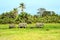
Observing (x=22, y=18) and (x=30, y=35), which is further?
(x=22, y=18)

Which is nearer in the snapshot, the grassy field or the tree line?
the grassy field

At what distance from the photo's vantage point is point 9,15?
2616 inches

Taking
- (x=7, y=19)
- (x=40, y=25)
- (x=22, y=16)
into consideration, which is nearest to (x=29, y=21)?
(x=22, y=16)

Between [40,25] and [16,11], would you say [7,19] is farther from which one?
[40,25]

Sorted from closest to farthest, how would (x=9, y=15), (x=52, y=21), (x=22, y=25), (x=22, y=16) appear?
(x=22, y=25) → (x=22, y=16) → (x=52, y=21) → (x=9, y=15)

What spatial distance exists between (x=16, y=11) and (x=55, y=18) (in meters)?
13.2

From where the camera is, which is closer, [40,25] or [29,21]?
[40,25]

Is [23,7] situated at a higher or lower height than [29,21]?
higher

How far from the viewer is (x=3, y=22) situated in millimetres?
60312

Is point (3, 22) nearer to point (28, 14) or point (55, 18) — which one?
point (28, 14)

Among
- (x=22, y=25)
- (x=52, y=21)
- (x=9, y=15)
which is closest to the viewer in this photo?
(x=22, y=25)

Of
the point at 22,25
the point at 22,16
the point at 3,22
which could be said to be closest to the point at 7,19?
the point at 3,22

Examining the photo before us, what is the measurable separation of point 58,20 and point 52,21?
1883mm

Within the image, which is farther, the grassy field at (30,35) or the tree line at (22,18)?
the tree line at (22,18)
